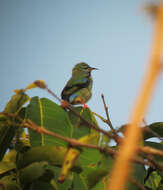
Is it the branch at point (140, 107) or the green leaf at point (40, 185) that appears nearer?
the branch at point (140, 107)

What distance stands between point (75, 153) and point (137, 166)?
0.66 meters

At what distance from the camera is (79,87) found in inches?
192

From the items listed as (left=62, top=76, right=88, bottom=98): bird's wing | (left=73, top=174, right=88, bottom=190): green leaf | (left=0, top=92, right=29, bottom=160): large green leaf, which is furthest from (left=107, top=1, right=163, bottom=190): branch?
(left=62, top=76, right=88, bottom=98): bird's wing

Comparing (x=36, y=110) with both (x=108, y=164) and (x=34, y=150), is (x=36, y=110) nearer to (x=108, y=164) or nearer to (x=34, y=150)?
(x=34, y=150)

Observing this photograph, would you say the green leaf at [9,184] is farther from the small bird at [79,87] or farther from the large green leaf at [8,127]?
the small bird at [79,87]

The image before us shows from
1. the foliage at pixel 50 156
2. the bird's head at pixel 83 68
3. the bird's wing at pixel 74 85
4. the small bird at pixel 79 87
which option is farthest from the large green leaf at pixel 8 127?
the bird's head at pixel 83 68

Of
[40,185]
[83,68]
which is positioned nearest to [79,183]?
[40,185]

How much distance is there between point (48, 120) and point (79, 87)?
3297 millimetres

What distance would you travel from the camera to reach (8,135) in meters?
1.60

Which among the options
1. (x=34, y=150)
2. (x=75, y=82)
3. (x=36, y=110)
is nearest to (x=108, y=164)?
(x=34, y=150)

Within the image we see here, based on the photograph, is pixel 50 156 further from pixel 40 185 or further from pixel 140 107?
pixel 140 107

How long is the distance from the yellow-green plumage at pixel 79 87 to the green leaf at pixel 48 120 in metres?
2.40

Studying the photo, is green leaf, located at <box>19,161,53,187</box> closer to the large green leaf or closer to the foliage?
the foliage

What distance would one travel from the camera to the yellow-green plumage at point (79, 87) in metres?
4.40
